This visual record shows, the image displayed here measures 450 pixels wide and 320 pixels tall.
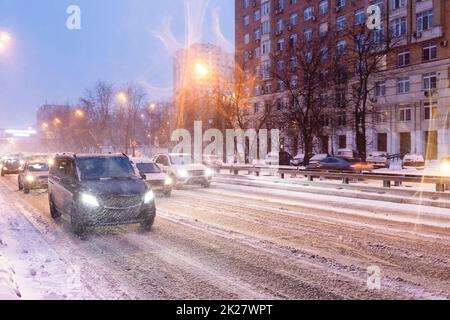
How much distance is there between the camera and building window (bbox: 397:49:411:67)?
44.2 m

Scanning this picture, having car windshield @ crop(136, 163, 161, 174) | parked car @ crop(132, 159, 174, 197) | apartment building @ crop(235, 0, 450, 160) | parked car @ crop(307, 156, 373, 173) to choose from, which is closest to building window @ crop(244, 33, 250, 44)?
apartment building @ crop(235, 0, 450, 160)

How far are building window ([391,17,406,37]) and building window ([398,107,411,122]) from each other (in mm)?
7897

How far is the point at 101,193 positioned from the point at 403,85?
140ft

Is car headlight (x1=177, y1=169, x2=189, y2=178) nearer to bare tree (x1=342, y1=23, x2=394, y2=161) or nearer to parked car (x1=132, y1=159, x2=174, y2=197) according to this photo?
parked car (x1=132, y1=159, x2=174, y2=197)

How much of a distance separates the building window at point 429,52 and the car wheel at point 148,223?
4059 cm

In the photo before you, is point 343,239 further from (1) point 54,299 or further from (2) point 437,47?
(2) point 437,47

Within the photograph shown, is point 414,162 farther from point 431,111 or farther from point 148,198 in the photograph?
point 148,198

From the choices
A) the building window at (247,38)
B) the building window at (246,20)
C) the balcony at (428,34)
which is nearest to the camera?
the balcony at (428,34)

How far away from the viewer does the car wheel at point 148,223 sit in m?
9.59

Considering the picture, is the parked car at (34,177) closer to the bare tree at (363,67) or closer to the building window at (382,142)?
the bare tree at (363,67)

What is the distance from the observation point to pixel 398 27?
45125 mm

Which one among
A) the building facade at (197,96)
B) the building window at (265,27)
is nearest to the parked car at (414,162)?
the building facade at (197,96)

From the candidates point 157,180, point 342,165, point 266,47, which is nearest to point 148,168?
point 157,180

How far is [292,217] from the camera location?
456 inches
